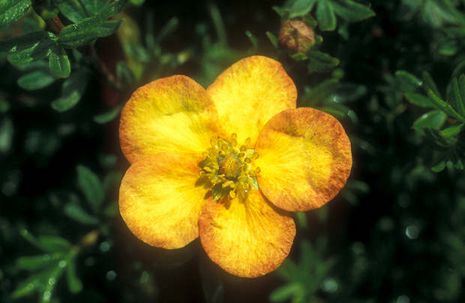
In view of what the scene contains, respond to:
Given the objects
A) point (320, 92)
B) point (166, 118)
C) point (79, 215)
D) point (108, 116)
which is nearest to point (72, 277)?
point (79, 215)

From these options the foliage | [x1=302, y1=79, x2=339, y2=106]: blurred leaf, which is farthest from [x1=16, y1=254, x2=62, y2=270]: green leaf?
[x1=302, y1=79, x2=339, y2=106]: blurred leaf

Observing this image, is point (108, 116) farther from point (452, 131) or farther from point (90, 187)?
point (452, 131)

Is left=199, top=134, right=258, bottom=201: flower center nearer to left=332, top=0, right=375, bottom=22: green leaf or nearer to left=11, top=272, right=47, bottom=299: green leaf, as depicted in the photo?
left=332, top=0, right=375, bottom=22: green leaf

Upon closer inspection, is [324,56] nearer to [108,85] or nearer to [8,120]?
[108,85]

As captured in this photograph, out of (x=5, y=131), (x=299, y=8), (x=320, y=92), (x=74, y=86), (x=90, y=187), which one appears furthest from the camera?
(x=5, y=131)

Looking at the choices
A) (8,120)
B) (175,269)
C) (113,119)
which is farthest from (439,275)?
(8,120)
